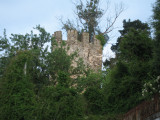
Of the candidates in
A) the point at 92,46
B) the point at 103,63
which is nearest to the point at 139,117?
the point at 92,46

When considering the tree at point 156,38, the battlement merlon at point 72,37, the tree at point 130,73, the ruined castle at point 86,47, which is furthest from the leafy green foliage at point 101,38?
→ the tree at point 156,38

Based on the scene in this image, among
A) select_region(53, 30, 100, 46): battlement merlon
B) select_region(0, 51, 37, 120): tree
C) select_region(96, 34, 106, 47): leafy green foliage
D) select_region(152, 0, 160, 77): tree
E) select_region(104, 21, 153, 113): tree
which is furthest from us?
select_region(96, 34, 106, 47): leafy green foliage

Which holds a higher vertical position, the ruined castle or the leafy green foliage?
the leafy green foliage

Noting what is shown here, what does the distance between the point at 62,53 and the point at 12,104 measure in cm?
803

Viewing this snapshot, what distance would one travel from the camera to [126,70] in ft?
39.0

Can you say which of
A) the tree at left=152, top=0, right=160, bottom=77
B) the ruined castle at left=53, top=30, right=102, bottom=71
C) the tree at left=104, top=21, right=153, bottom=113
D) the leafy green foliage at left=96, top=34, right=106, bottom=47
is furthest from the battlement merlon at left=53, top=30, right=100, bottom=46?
the tree at left=152, top=0, right=160, bottom=77

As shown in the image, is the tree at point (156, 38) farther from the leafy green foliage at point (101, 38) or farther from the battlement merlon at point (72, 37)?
the leafy green foliage at point (101, 38)

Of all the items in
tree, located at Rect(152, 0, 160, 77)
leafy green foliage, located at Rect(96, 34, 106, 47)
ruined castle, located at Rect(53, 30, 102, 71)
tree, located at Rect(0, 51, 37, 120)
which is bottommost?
tree, located at Rect(0, 51, 37, 120)

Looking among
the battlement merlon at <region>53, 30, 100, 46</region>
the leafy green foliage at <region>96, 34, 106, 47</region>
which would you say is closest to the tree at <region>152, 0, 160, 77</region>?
the battlement merlon at <region>53, 30, 100, 46</region>

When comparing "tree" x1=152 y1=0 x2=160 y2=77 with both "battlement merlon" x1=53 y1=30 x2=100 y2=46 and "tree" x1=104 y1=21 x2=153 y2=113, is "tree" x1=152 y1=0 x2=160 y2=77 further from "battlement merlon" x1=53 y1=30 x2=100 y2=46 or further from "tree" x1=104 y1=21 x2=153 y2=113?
"battlement merlon" x1=53 y1=30 x2=100 y2=46

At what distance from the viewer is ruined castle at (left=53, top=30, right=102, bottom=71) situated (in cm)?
2377

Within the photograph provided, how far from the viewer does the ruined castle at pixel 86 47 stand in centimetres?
2377

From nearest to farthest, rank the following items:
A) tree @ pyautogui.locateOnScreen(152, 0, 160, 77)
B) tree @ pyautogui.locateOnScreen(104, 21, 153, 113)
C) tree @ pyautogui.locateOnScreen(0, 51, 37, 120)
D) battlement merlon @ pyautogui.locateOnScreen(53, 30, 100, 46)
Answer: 1. tree @ pyautogui.locateOnScreen(152, 0, 160, 77)
2. tree @ pyautogui.locateOnScreen(0, 51, 37, 120)
3. tree @ pyautogui.locateOnScreen(104, 21, 153, 113)
4. battlement merlon @ pyautogui.locateOnScreen(53, 30, 100, 46)

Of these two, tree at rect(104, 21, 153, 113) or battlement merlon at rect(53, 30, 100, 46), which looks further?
battlement merlon at rect(53, 30, 100, 46)
